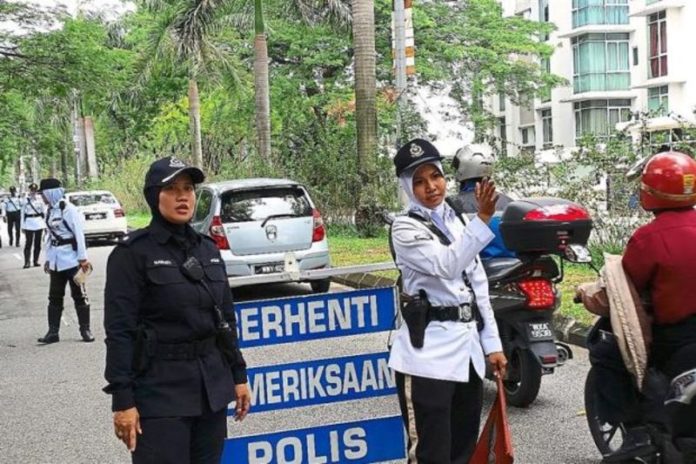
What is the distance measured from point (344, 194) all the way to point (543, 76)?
18860 mm

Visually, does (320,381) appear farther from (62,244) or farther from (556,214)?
(62,244)

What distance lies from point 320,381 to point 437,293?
1283 millimetres

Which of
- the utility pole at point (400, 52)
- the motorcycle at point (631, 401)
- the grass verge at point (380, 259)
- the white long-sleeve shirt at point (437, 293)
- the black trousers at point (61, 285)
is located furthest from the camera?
the utility pole at point (400, 52)

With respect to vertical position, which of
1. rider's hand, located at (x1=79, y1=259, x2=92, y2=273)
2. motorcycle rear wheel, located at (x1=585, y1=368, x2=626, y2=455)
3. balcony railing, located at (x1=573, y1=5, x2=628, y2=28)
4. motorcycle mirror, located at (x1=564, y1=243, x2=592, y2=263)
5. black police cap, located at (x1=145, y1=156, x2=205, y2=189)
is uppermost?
balcony railing, located at (x1=573, y1=5, x2=628, y2=28)

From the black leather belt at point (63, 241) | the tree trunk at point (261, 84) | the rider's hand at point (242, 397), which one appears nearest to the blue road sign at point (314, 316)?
the rider's hand at point (242, 397)

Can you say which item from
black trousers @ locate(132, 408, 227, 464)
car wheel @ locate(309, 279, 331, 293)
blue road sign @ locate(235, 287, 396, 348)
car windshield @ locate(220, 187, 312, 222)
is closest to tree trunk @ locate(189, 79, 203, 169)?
car windshield @ locate(220, 187, 312, 222)

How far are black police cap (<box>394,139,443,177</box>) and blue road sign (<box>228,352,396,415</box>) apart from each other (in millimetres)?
1420

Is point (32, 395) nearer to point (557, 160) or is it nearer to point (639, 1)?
point (557, 160)

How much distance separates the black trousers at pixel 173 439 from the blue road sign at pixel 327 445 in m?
1.20

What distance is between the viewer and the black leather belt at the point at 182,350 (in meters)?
3.38

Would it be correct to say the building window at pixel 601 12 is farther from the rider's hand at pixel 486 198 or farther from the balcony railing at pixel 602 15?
the rider's hand at pixel 486 198

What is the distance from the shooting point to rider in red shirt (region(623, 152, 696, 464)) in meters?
3.88

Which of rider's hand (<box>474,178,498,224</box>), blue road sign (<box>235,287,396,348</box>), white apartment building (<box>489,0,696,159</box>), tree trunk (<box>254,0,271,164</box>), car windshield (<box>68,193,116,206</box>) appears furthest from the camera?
white apartment building (<box>489,0,696,159</box>)

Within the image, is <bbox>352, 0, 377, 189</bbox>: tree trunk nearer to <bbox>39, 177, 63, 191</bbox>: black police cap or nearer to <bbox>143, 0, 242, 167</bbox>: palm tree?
<bbox>143, 0, 242, 167</bbox>: palm tree
